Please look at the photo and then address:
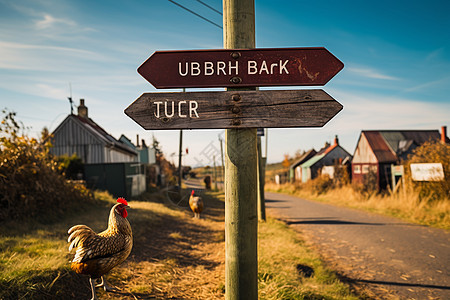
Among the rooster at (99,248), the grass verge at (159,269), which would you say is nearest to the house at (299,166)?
the grass verge at (159,269)

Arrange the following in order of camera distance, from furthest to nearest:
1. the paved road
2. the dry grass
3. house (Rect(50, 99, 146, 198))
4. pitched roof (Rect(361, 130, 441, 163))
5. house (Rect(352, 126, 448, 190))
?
pitched roof (Rect(361, 130, 441, 163)), house (Rect(352, 126, 448, 190)), house (Rect(50, 99, 146, 198)), the dry grass, the paved road

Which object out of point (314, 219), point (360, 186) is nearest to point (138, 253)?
point (314, 219)

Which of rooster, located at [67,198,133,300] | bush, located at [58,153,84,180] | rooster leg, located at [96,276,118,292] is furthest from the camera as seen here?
bush, located at [58,153,84,180]

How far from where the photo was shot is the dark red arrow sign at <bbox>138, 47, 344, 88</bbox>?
8.21ft

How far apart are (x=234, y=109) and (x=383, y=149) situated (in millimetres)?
22329

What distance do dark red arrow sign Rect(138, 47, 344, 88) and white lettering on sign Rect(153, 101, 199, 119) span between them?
162 mm

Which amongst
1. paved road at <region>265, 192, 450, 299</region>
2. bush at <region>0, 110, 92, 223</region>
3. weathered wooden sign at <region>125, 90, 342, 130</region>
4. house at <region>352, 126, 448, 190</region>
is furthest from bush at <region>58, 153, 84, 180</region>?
house at <region>352, 126, 448, 190</region>

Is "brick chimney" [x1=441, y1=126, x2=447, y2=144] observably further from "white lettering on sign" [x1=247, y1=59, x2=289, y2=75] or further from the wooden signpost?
"white lettering on sign" [x1=247, y1=59, x2=289, y2=75]

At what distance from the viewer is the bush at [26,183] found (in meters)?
7.75

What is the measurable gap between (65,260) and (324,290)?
12.2 feet

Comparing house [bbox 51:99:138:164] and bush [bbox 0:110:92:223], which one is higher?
house [bbox 51:99:138:164]

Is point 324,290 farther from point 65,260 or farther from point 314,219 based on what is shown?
point 314,219

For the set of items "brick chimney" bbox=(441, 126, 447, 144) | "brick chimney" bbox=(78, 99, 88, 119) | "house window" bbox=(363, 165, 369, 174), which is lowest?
"house window" bbox=(363, 165, 369, 174)

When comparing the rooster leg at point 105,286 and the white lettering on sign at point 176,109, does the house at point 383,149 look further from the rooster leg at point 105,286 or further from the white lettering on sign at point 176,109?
the white lettering on sign at point 176,109
